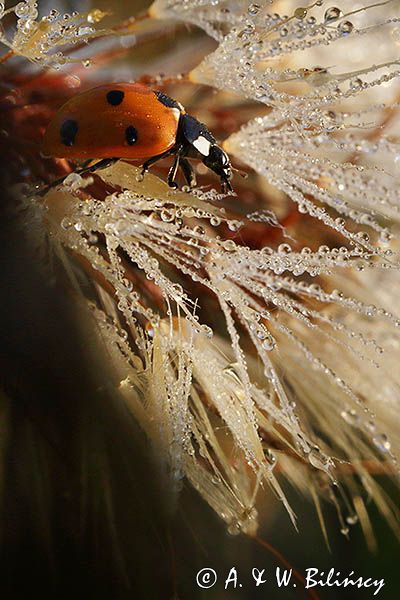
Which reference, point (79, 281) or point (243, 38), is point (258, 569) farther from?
point (243, 38)

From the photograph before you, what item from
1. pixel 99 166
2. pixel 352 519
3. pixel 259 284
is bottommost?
pixel 352 519

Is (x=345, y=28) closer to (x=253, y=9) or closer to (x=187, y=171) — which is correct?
(x=253, y=9)

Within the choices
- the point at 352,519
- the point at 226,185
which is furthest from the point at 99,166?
the point at 352,519

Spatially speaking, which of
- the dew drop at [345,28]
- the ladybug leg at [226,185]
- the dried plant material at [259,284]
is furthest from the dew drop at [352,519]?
the dew drop at [345,28]

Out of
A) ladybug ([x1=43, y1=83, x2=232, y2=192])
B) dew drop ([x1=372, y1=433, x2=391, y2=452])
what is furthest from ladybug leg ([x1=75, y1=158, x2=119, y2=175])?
dew drop ([x1=372, y1=433, x2=391, y2=452])

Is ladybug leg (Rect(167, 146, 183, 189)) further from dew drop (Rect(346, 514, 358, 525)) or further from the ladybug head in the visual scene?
dew drop (Rect(346, 514, 358, 525))

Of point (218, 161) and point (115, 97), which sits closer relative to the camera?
point (115, 97)

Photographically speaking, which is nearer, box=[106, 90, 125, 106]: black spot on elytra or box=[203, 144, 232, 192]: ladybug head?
box=[106, 90, 125, 106]: black spot on elytra
